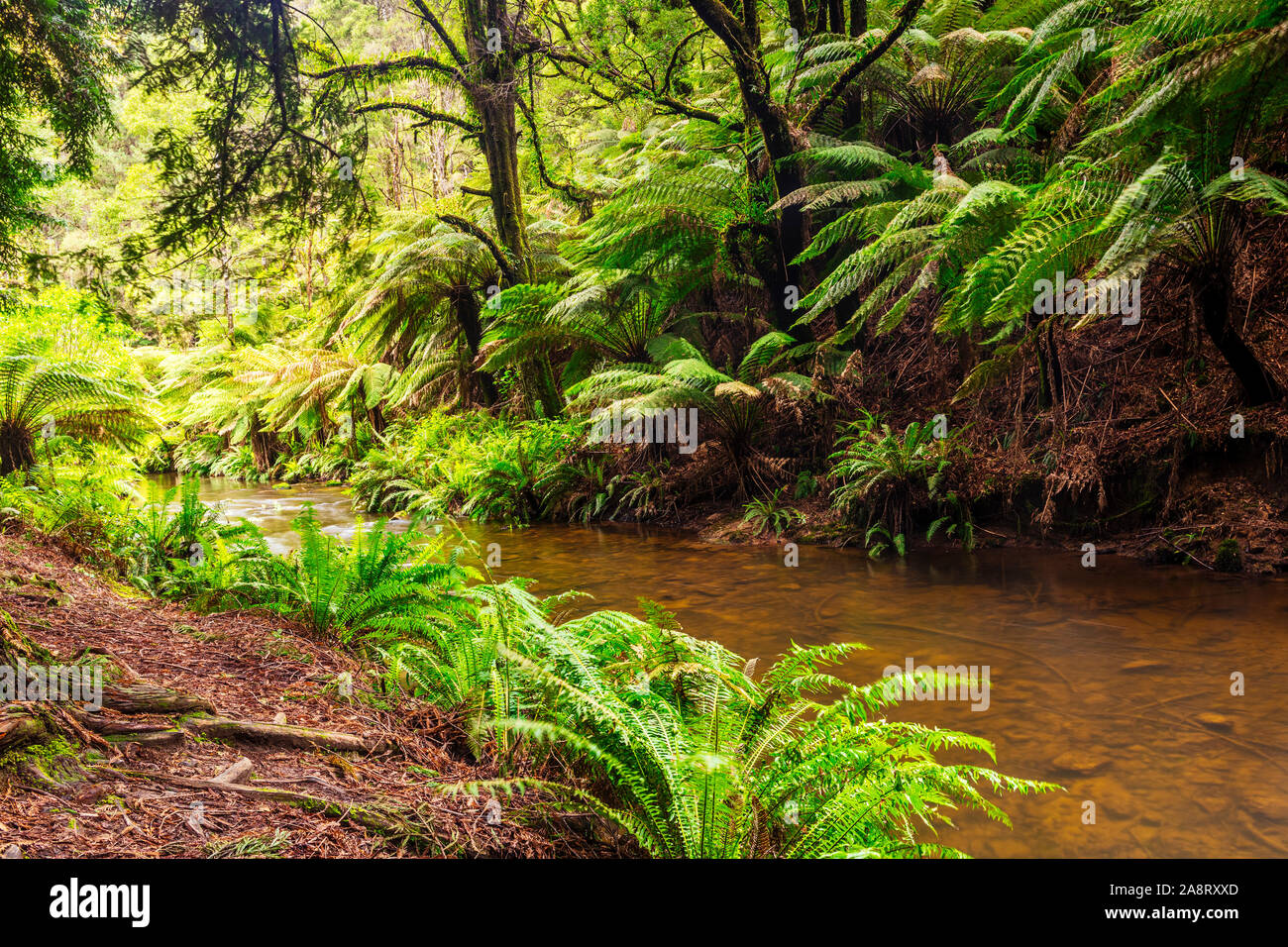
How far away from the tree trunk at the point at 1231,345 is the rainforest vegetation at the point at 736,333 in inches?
1.1

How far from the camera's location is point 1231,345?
4379 mm

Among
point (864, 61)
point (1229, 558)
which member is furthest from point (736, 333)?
point (1229, 558)

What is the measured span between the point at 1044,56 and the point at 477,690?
6.50 metres

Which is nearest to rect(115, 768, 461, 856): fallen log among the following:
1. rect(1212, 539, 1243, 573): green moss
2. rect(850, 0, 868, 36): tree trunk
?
rect(1212, 539, 1243, 573): green moss

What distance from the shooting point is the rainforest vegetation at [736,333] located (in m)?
2.10

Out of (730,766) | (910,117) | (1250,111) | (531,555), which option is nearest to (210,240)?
(531,555)

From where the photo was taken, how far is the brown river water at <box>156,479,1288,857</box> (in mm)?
2051

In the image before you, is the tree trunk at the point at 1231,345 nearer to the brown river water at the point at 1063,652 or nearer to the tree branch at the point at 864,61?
the brown river water at the point at 1063,652

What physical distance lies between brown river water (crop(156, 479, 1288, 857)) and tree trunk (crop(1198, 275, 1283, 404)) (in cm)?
124

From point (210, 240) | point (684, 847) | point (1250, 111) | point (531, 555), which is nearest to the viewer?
point (684, 847)

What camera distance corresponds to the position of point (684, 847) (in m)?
1.59

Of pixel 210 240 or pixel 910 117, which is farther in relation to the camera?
pixel 910 117
